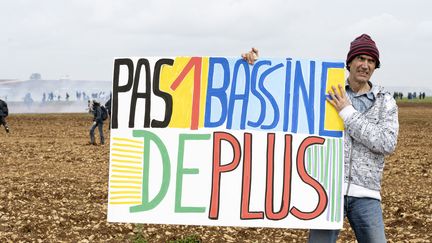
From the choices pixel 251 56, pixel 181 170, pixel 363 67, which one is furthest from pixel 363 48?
pixel 181 170

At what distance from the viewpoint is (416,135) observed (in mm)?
29953

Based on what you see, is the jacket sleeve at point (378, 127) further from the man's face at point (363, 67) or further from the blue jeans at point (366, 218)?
the blue jeans at point (366, 218)

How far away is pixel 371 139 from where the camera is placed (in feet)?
14.6

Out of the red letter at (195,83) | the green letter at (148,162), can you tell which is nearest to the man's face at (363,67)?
the red letter at (195,83)

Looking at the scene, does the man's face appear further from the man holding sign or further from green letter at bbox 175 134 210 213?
green letter at bbox 175 134 210 213

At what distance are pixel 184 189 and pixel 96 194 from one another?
7196 mm

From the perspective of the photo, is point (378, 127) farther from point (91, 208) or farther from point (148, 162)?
point (91, 208)

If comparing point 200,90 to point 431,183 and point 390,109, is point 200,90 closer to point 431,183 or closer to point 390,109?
point 390,109

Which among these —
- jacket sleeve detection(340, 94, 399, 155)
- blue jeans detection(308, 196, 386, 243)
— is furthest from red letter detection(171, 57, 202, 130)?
blue jeans detection(308, 196, 386, 243)

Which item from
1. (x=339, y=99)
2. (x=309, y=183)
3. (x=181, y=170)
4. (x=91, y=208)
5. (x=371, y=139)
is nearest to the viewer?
(x=371, y=139)

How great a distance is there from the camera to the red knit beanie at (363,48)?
4.54 metres

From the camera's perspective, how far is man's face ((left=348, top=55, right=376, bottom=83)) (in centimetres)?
456

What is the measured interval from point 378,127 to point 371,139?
0.13 meters

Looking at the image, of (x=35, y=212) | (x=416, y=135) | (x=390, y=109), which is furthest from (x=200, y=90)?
(x=416, y=135)
